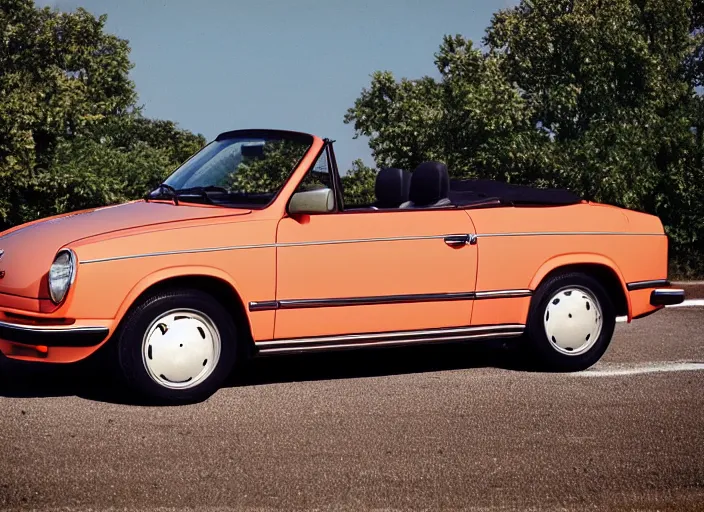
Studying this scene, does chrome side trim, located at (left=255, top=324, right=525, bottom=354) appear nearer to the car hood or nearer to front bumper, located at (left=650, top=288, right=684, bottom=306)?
the car hood

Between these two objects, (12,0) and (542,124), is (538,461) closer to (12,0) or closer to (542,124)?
(542,124)

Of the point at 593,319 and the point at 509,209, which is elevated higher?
the point at 509,209

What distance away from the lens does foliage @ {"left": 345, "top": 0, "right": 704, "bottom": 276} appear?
62.3ft

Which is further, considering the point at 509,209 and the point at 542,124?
the point at 542,124

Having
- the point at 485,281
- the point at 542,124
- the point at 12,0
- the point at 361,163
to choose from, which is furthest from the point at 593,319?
the point at 12,0

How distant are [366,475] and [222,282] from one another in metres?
2.07

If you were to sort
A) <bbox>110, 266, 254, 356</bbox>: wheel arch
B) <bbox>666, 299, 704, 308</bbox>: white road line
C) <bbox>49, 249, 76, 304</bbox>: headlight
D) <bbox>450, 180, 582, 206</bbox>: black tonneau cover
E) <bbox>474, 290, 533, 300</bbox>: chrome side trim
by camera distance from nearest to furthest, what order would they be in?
<bbox>49, 249, 76, 304</bbox>: headlight
<bbox>110, 266, 254, 356</bbox>: wheel arch
<bbox>474, 290, 533, 300</bbox>: chrome side trim
<bbox>450, 180, 582, 206</bbox>: black tonneau cover
<bbox>666, 299, 704, 308</bbox>: white road line

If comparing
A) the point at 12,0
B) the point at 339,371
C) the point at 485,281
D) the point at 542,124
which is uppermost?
the point at 12,0

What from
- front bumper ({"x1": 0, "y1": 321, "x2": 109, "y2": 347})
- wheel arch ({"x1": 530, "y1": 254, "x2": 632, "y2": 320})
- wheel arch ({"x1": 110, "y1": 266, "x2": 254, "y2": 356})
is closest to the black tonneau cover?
wheel arch ({"x1": 530, "y1": 254, "x2": 632, "y2": 320})

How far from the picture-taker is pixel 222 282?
700cm

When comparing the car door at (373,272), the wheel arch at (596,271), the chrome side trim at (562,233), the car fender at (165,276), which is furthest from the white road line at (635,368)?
the car fender at (165,276)

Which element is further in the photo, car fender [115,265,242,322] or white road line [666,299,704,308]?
white road line [666,299,704,308]

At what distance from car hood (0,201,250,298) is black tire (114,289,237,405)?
→ 0.48 meters

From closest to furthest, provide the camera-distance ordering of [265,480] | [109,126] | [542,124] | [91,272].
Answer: [265,480]
[91,272]
[542,124]
[109,126]
